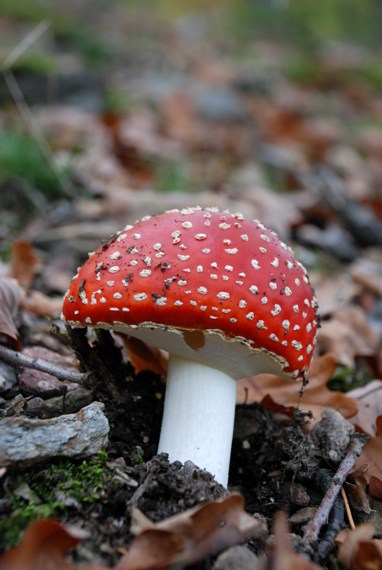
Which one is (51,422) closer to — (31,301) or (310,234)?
(31,301)

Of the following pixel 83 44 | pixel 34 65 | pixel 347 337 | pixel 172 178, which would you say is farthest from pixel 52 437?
pixel 83 44

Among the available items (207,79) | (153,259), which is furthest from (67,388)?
(207,79)

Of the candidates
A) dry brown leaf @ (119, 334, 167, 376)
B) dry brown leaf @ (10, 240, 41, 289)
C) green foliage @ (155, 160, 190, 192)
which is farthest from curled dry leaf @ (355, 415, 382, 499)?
green foliage @ (155, 160, 190, 192)

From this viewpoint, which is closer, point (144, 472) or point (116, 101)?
point (144, 472)

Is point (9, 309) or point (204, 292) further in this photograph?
point (9, 309)

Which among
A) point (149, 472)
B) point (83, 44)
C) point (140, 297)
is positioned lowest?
point (149, 472)

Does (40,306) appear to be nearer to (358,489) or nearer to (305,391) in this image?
(305,391)
